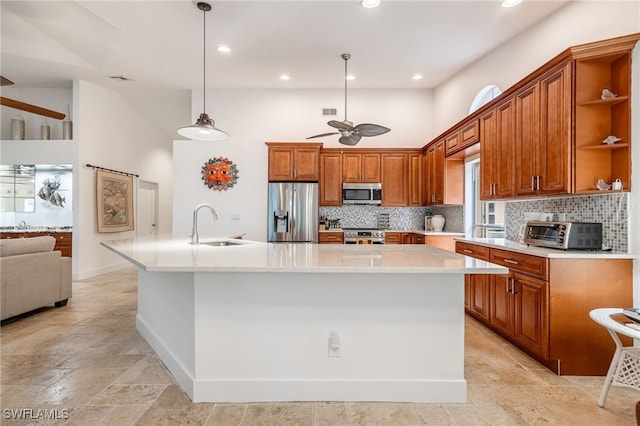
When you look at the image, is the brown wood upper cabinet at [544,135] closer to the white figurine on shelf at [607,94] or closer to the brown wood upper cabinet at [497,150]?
the brown wood upper cabinet at [497,150]

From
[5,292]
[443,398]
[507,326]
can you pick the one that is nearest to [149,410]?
[443,398]

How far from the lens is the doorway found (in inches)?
280

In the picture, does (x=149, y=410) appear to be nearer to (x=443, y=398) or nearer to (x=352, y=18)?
(x=443, y=398)

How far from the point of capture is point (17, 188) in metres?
5.49

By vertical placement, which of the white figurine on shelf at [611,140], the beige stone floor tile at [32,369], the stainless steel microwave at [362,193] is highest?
the white figurine on shelf at [611,140]

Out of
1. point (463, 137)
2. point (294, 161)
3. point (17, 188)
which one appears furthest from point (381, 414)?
point (17, 188)

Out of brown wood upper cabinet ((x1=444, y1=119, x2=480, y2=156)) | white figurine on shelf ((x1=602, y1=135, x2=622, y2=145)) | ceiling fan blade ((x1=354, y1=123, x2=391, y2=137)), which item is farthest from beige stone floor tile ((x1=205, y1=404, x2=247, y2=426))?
brown wood upper cabinet ((x1=444, y1=119, x2=480, y2=156))

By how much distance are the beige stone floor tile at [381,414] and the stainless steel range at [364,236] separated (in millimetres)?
3225

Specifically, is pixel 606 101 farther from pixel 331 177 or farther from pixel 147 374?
pixel 147 374

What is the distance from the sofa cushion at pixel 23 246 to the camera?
10.9ft

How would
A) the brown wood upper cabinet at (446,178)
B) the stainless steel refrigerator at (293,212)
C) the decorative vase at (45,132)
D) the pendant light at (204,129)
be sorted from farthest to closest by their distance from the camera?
the decorative vase at (45,132), the stainless steel refrigerator at (293,212), the brown wood upper cabinet at (446,178), the pendant light at (204,129)

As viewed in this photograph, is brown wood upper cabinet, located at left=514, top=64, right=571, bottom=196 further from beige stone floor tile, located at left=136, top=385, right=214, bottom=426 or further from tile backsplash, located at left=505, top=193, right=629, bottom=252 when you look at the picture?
beige stone floor tile, located at left=136, top=385, right=214, bottom=426

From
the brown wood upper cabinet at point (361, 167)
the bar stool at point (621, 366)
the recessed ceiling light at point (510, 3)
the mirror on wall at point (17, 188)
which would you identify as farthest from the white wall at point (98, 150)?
the bar stool at point (621, 366)

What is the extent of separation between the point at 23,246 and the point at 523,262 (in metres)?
5.09
